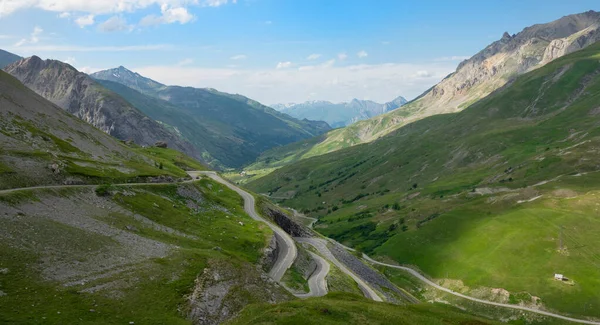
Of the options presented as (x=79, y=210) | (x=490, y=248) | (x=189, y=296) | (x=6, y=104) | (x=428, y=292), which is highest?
(x=6, y=104)

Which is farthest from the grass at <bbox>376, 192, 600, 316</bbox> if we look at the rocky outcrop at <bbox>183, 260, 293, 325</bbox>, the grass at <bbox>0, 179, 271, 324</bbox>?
the rocky outcrop at <bbox>183, 260, 293, 325</bbox>

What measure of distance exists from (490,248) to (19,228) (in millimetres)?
155198

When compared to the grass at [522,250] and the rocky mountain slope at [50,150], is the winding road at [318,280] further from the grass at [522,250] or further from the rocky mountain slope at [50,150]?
the grass at [522,250]

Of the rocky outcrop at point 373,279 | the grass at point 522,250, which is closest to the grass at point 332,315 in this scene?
the rocky outcrop at point 373,279

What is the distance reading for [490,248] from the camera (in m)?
161

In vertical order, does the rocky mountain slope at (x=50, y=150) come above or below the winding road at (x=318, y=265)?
above

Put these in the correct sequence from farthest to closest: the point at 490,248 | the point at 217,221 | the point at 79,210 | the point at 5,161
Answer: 1. the point at 490,248
2. the point at 217,221
3. the point at 5,161
4. the point at 79,210

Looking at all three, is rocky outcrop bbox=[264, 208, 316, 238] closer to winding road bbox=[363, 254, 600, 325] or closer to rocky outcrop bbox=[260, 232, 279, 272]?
rocky outcrop bbox=[260, 232, 279, 272]

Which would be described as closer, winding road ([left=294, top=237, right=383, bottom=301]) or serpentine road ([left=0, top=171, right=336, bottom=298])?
serpentine road ([left=0, top=171, right=336, bottom=298])

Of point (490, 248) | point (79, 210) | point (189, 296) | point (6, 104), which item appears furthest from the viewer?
point (490, 248)

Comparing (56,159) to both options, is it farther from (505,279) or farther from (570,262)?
(570,262)

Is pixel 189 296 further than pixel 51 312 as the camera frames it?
Yes

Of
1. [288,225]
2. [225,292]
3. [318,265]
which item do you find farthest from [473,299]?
[225,292]

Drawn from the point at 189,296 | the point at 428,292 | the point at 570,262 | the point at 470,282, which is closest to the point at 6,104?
the point at 189,296
